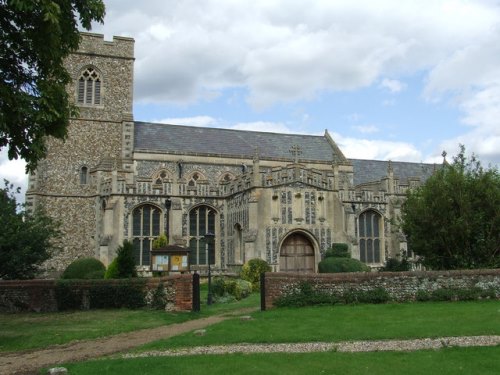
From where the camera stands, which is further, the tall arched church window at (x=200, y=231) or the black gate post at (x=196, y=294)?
the tall arched church window at (x=200, y=231)

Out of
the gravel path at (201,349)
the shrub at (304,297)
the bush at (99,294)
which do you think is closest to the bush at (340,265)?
the shrub at (304,297)

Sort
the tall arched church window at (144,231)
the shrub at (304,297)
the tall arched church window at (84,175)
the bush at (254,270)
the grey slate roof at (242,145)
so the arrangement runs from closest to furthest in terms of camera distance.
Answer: the shrub at (304,297)
the bush at (254,270)
the tall arched church window at (144,231)
the tall arched church window at (84,175)
the grey slate roof at (242,145)

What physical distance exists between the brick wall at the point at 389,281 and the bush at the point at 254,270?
999 centimetres

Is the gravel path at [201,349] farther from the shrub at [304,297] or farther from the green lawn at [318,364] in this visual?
the shrub at [304,297]

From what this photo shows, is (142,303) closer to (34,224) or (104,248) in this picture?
(34,224)

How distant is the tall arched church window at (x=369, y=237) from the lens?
38.4 meters

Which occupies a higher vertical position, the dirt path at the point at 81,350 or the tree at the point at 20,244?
the tree at the point at 20,244

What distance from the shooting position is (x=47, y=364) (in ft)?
39.0

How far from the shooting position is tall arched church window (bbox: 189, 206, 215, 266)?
35.8 m

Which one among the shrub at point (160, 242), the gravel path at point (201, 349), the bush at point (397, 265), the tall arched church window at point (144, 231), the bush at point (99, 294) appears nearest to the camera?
the gravel path at point (201, 349)

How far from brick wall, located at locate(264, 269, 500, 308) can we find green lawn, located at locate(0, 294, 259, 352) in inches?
90.0

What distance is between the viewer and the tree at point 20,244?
2673 cm

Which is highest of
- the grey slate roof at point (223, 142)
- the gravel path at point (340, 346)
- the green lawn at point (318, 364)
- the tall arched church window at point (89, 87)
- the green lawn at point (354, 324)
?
the tall arched church window at point (89, 87)

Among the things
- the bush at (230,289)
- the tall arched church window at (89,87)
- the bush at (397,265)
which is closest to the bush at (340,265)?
the bush at (397,265)
